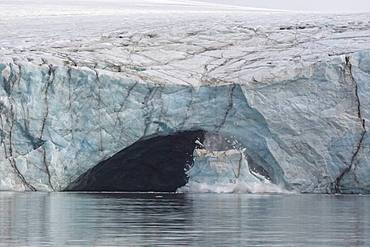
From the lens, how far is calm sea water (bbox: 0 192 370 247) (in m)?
8.95

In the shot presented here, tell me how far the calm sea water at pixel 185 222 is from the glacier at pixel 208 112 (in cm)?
169

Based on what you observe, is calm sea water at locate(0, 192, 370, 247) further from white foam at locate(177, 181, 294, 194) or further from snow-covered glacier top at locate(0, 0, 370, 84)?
snow-covered glacier top at locate(0, 0, 370, 84)

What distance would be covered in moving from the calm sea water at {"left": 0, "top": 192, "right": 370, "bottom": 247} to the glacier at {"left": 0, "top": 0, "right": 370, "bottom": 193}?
169cm

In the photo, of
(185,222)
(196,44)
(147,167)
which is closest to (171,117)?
(196,44)

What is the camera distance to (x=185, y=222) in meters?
11.0

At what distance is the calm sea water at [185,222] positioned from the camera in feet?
29.4

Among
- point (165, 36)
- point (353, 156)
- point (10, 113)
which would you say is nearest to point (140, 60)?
point (165, 36)

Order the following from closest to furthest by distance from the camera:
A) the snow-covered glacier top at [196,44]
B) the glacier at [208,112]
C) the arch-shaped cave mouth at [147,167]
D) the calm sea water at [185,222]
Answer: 1. the calm sea water at [185,222]
2. the glacier at [208,112]
3. the snow-covered glacier top at [196,44]
4. the arch-shaped cave mouth at [147,167]

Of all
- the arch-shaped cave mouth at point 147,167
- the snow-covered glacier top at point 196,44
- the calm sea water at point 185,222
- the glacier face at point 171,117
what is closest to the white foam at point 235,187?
the glacier face at point 171,117

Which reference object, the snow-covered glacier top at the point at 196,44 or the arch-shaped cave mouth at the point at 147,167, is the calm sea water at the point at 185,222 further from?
the arch-shaped cave mouth at the point at 147,167

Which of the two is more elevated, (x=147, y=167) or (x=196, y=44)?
(x=196, y=44)

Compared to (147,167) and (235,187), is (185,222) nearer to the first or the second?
(235,187)

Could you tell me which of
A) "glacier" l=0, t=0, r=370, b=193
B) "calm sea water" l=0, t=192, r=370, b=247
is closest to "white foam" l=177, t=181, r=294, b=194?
"glacier" l=0, t=0, r=370, b=193

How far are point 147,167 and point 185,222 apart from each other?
10564 mm
